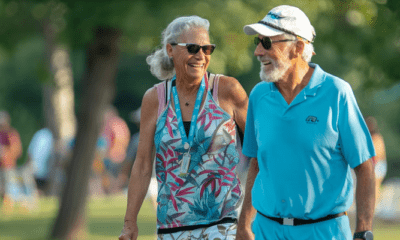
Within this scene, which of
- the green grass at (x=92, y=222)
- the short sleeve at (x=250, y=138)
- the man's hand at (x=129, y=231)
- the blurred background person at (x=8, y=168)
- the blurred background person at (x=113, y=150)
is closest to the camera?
the short sleeve at (x=250, y=138)

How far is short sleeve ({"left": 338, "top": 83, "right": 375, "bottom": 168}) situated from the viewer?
3.51 m

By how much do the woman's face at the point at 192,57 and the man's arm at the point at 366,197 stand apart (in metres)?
1.28

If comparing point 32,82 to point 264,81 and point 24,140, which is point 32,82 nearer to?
point 24,140

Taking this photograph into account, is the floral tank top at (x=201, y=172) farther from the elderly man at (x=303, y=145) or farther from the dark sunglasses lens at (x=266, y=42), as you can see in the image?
the dark sunglasses lens at (x=266, y=42)

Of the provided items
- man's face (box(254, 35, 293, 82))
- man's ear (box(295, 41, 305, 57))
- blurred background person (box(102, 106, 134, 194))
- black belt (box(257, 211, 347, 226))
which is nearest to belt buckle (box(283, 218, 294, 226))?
black belt (box(257, 211, 347, 226))

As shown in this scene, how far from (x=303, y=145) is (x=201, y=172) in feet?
2.99

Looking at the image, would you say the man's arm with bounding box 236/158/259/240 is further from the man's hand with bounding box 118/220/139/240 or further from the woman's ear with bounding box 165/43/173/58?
the woman's ear with bounding box 165/43/173/58

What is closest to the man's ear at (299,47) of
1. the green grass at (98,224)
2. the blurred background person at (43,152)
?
the green grass at (98,224)

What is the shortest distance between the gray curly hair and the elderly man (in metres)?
0.77

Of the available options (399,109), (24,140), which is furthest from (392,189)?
(24,140)

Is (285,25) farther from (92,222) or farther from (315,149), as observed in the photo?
(92,222)

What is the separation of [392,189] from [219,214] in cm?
1144

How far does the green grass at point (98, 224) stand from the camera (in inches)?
476

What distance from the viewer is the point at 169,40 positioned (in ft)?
15.0
